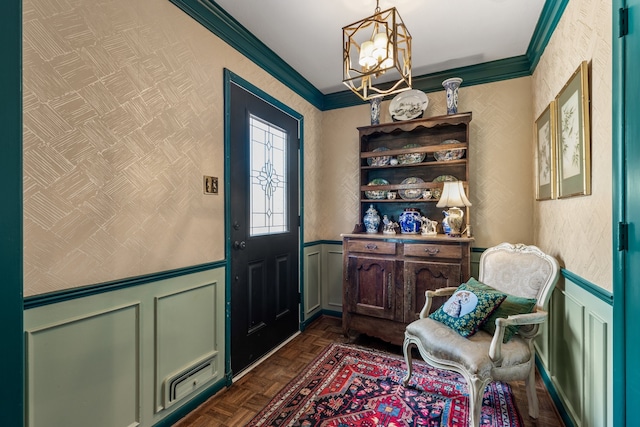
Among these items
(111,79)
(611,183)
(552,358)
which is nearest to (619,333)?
(611,183)

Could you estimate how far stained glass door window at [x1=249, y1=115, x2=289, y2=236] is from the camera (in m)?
2.40

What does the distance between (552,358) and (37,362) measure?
9.18ft

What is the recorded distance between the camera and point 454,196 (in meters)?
2.48

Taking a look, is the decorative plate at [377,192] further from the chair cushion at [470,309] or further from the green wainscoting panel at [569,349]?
the green wainscoting panel at [569,349]

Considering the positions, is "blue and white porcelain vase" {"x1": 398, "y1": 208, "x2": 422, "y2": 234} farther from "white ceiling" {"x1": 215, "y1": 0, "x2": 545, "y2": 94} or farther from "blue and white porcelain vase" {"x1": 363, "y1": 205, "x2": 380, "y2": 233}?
"white ceiling" {"x1": 215, "y1": 0, "x2": 545, "y2": 94}

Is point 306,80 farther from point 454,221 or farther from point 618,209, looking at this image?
point 618,209

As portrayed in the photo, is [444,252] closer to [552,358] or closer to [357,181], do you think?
[552,358]

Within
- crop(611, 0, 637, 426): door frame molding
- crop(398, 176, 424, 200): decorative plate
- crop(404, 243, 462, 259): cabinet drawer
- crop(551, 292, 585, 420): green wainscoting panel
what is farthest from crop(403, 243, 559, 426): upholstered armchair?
crop(398, 176, 424, 200): decorative plate

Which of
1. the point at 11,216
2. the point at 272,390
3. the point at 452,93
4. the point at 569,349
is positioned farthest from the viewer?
the point at 452,93

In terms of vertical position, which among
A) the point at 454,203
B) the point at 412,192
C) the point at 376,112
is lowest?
the point at 454,203

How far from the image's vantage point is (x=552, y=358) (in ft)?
6.37

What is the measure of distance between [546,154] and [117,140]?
2.74 metres

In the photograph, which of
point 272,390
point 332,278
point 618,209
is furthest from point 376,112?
point 272,390

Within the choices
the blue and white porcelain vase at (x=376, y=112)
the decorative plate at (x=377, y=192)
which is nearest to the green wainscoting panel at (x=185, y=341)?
the decorative plate at (x=377, y=192)
